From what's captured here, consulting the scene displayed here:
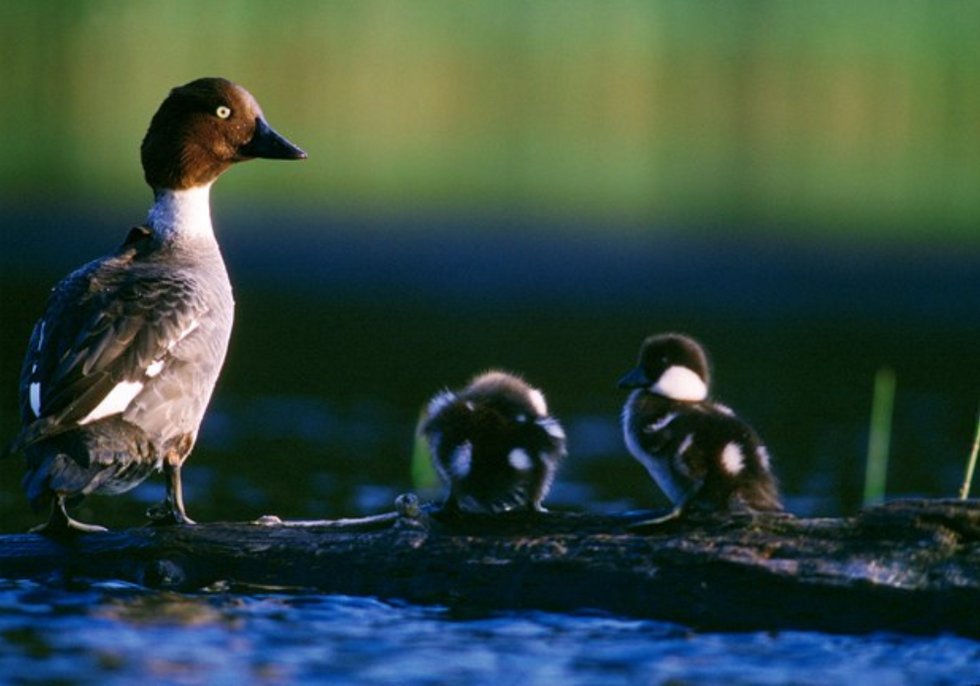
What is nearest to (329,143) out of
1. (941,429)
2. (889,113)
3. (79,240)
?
(79,240)

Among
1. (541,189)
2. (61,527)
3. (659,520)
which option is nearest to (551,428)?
(659,520)

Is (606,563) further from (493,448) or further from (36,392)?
(36,392)

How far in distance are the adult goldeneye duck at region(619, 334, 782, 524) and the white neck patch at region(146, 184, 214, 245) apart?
70.2 inches

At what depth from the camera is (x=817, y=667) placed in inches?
202

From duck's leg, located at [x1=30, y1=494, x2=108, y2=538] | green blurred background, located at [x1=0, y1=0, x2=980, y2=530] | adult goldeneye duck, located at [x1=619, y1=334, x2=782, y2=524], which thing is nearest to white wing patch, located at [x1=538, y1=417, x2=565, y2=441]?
adult goldeneye duck, located at [x1=619, y1=334, x2=782, y2=524]

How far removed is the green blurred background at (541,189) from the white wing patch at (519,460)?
18.8 ft

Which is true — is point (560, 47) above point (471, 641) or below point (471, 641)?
above

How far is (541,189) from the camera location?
18.3 meters

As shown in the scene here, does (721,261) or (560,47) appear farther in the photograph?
(560,47)

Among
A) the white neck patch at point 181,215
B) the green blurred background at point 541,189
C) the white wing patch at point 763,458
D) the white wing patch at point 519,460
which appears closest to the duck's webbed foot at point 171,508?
the white wing patch at point 519,460

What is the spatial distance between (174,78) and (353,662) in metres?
14.5

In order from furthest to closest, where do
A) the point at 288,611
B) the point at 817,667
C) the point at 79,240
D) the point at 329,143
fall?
the point at 329,143 < the point at 79,240 < the point at 288,611 < the point at 817,667

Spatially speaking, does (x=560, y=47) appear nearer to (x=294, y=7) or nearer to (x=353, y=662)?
(x=294, y=7)

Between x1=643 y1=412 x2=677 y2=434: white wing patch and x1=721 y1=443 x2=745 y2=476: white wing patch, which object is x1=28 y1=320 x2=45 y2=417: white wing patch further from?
x1=721 y1=443 x2=745 y2=476: white wing patch
